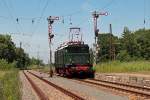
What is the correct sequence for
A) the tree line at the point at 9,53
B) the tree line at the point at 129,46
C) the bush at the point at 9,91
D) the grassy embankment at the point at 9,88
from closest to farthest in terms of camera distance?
the bush at the point at 9,91, the grassy embankment at the point at 9,88, the tree line at the point at 129,46, the tree line at the point at 9,53

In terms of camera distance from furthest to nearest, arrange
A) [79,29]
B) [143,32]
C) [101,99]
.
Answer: [143,32] → [79,29] → [101,99]

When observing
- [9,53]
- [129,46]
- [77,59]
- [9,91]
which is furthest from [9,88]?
[129,46]

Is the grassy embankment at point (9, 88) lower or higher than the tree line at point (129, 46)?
lower

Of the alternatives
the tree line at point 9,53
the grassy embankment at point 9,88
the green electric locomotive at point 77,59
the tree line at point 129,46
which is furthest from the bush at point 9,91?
the tree line at point 9,53

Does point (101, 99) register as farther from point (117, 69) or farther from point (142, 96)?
point (117, 69)

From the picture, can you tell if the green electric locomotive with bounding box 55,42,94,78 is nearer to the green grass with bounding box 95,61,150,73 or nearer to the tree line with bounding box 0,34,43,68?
the green grass with bounding box 95,61,150,73

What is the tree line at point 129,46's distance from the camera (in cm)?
14900

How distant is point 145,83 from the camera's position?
34469mm

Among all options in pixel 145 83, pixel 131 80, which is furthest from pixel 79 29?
pixel 145 83

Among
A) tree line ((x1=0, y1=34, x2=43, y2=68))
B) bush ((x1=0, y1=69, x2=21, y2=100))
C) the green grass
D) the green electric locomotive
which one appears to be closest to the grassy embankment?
bush ((x1=0, y1=69, x2=21, y2=100))

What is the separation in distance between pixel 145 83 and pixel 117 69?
87.9 ft

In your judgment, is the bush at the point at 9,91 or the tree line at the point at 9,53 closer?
the bush at the point at 9,91

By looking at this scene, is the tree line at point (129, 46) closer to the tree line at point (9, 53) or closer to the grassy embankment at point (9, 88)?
the tree line at point (9, 53)

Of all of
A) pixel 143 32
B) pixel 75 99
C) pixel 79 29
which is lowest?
pixel 75 99
